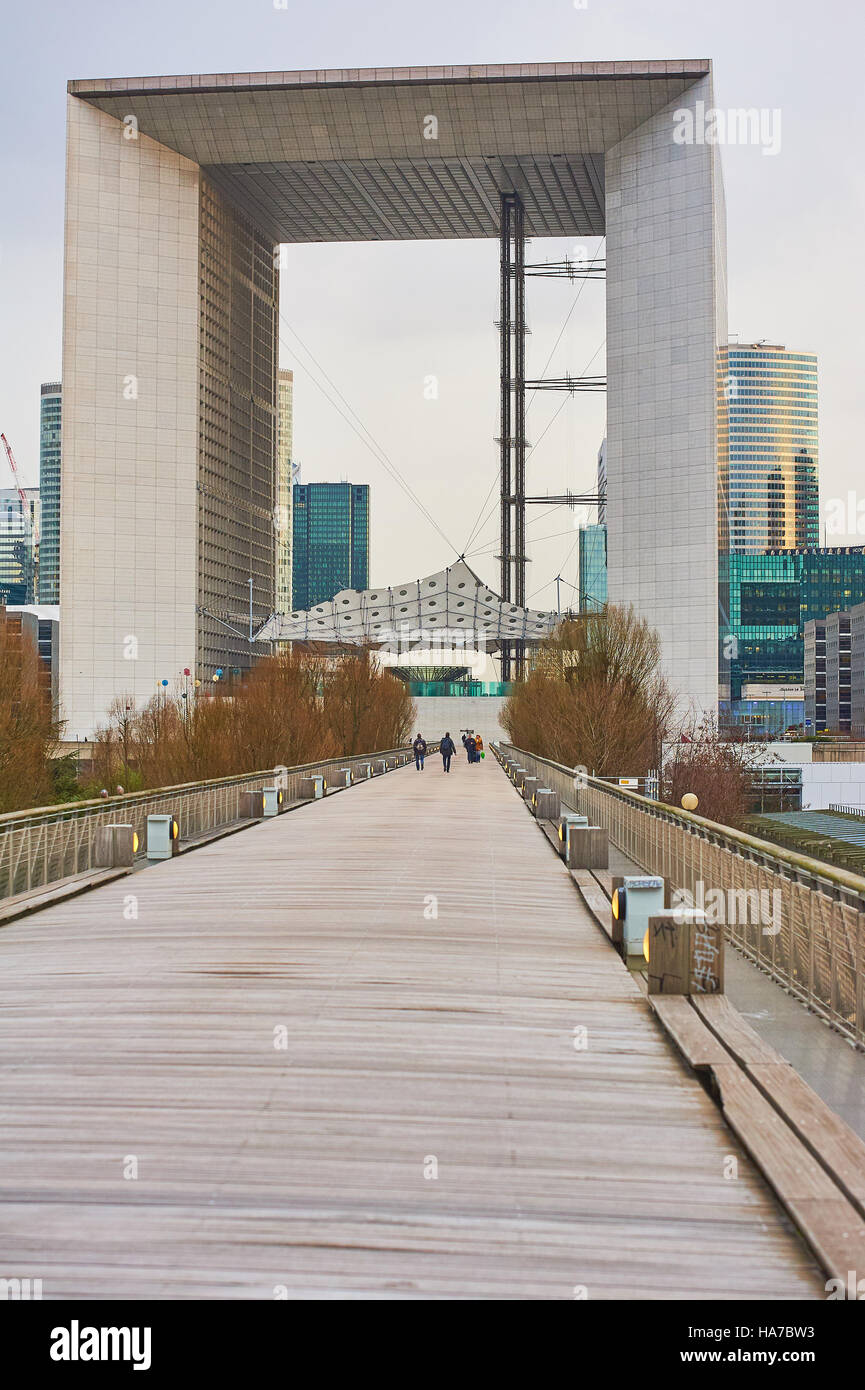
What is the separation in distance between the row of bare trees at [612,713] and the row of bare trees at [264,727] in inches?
303

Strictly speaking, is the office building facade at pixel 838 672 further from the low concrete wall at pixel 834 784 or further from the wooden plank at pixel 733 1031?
the wooden plank at pixel 733 1031

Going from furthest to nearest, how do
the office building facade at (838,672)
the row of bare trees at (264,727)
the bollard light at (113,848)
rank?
the office building facade at (838,672)
the row of bare trees at (264,727)
the bollard light at (113,848)

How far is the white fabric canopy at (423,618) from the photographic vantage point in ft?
362

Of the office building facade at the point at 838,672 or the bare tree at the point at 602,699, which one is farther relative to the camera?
the office building facade at the point at 838,672

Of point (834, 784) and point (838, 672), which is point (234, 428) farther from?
point (838, 672)

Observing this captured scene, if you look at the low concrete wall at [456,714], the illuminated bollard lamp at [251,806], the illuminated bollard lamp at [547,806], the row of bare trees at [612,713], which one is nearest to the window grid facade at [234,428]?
the low concrete wall at [456,714]

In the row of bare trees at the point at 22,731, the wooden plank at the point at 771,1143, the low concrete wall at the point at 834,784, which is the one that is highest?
the row of bare trees at the point at 22,731

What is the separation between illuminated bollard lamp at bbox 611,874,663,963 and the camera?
10.9 m

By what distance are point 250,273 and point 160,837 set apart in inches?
4252

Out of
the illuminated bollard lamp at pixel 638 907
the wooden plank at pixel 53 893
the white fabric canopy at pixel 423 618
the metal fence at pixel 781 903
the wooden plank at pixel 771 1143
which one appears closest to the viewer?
the wooden plank at pixel 771 1143

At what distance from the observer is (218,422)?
111 m

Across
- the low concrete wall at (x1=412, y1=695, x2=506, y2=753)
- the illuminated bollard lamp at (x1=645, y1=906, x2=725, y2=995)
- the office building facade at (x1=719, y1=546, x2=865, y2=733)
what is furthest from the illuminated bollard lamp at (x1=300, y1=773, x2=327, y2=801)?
the office building facade at (x1=719, y1=546, x2=865, y2=733)

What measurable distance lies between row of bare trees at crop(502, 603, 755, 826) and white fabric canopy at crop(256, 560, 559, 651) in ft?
178
